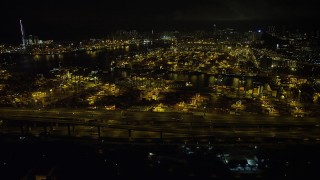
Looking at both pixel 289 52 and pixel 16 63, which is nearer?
pixel 16 63

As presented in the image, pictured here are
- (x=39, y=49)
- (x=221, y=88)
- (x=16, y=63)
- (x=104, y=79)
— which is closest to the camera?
(x=221, y=88)

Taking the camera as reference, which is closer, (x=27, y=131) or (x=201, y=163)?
(x=201, y=163)

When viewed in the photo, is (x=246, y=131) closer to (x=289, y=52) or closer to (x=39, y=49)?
(x=289, y=52)

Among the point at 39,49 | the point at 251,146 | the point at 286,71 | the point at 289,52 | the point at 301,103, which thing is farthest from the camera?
the point at 39,49

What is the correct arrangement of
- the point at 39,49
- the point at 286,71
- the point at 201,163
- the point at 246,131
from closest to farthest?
the point at 201,163 → the point at 246,131 → the point at 286,71 → the point at 39,49

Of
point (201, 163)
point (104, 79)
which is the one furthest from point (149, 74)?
point (201, 163)

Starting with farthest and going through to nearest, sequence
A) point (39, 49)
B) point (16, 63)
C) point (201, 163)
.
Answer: point (39, 49) < point (16, 63) < point (201, 163)

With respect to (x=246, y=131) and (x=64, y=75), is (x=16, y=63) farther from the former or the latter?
(x=246, y=131)

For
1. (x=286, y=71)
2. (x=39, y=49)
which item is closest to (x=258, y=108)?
(x=286, y=71)

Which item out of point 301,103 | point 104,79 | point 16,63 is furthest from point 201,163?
point 16,63
